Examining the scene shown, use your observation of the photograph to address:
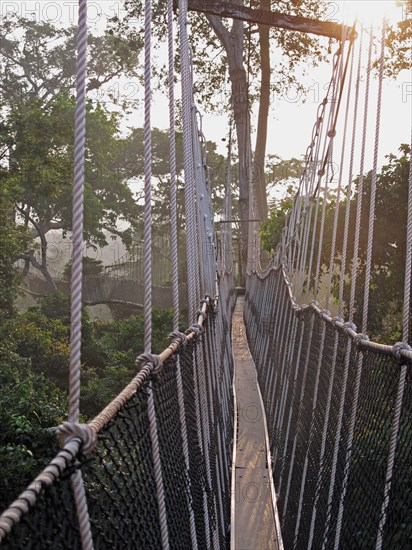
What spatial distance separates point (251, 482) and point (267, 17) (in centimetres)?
220

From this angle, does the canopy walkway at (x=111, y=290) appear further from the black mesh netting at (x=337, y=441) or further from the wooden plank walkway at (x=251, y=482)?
the black mesh netting at (x=337, y=441)

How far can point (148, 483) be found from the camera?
1.88 metres

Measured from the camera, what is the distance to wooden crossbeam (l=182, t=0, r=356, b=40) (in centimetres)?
461

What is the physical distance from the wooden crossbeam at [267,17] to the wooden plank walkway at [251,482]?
210 cm

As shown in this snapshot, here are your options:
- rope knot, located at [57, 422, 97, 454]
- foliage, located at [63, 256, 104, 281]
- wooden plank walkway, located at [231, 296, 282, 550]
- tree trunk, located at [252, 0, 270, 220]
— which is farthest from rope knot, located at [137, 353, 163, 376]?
foliage, located at [63, 256, 104, 281]

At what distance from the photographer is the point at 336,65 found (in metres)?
4.98

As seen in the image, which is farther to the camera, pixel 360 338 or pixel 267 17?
pixel 267 17

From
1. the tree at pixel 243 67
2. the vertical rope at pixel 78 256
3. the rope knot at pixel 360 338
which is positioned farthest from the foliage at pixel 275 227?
the vertical rope at pixel 78 256

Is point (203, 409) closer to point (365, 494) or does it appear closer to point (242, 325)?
point (365, 494)

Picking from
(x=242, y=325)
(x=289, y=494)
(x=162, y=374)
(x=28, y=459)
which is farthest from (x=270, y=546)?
(x=242, y=325)

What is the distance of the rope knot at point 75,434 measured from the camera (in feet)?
4.14

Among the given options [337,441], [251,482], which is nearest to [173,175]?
[337,441]

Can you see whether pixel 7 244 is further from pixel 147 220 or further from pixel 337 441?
pixel 147 220

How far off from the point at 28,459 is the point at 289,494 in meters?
1.96
